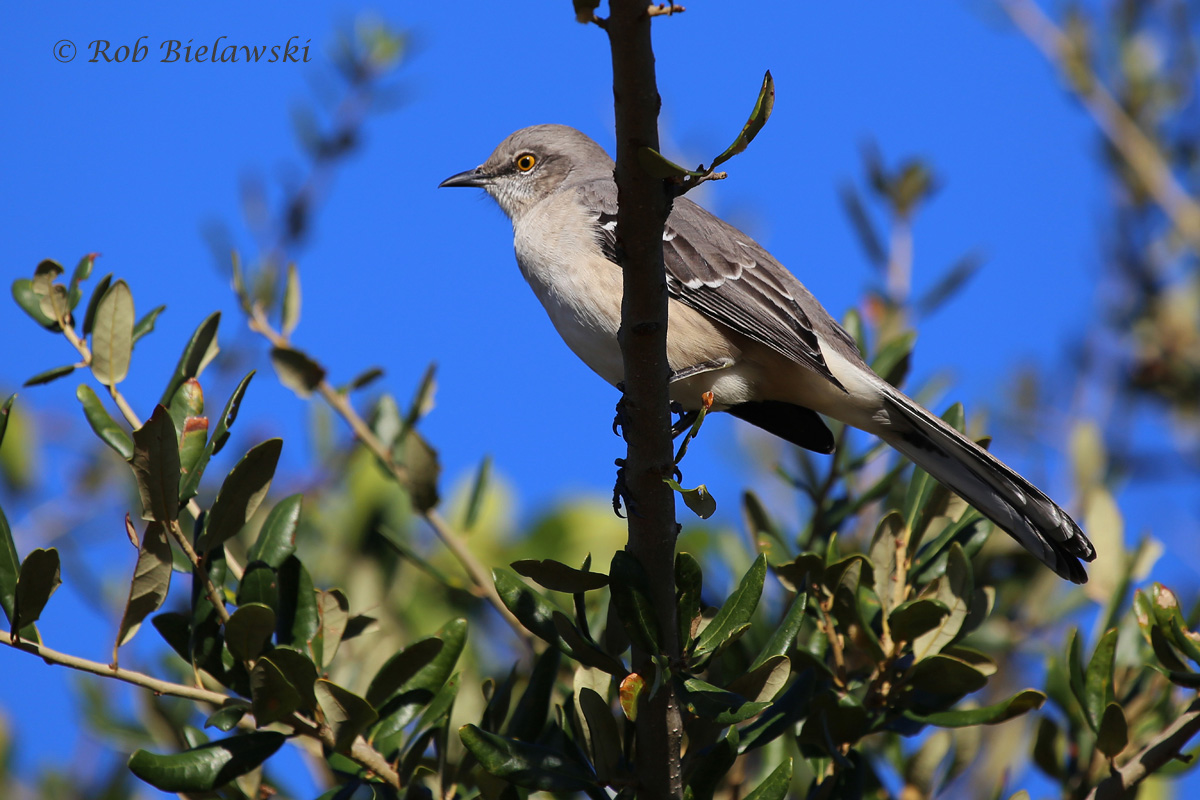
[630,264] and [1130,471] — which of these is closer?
[630,264]

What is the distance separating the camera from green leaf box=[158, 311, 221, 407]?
3137 millimetres

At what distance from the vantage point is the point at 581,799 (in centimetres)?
342

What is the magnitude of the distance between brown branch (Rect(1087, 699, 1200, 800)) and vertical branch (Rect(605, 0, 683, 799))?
1.24 metres

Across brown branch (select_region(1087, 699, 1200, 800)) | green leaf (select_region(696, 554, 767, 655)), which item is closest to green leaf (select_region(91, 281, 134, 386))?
green leaf (select_region(696, 554, 767, 655))

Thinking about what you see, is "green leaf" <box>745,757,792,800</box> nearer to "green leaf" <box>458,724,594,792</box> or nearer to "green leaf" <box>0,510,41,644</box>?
"green leaf" <box>458,724,594,792</box>

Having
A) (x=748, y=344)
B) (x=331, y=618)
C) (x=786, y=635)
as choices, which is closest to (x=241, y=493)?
(x=331, y=618)

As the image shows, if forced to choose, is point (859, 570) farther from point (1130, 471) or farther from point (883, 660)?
point (1130, 471)

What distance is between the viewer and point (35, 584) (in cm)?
249

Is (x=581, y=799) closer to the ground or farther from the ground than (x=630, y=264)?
closer to the ground

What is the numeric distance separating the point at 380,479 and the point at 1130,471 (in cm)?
392

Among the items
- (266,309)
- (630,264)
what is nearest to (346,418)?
(266,309)

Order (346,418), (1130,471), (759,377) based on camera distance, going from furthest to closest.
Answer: (1130,471) → (759,377) → (346,418)

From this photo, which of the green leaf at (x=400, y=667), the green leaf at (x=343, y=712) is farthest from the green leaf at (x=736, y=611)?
the green leaf at (x=343, y=712)

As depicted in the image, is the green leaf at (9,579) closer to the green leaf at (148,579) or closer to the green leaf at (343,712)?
the green leaf at (148,579)
